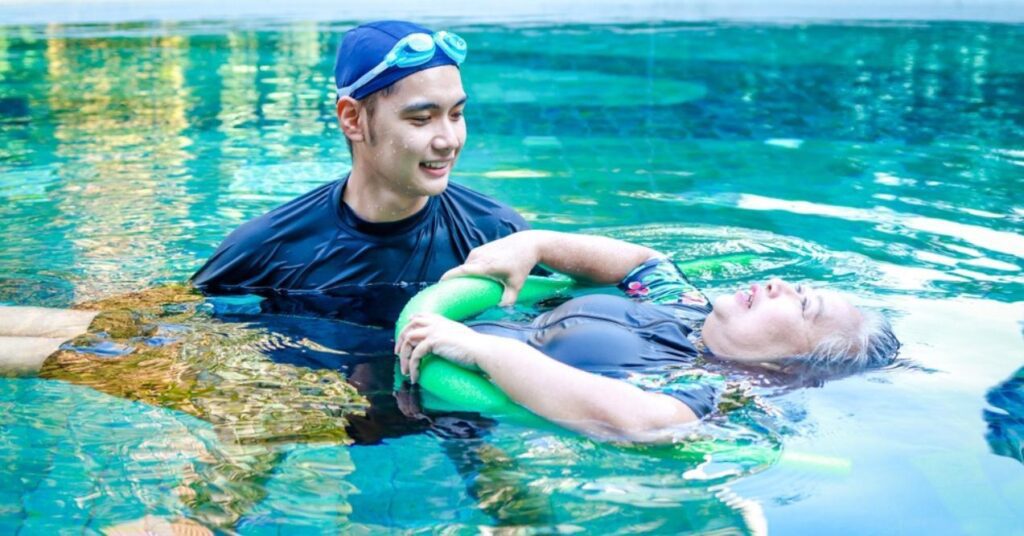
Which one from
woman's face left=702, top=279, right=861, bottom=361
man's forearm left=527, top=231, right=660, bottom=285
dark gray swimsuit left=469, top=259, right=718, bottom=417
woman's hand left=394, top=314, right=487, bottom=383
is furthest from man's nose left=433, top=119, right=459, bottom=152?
woman's face left=702, top=279, right=861, bottom=361

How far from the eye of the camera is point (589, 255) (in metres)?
4.57

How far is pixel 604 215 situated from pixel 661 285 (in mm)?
2268

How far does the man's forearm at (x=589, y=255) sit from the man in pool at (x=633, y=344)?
0.07 meters

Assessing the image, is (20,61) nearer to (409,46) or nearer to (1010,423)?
(409,46)

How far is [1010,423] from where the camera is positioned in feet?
12.3

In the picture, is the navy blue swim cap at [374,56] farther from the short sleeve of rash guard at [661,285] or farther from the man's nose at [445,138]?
the short sleeve of rash guard at [661,285]

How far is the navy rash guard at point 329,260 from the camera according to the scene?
4609mm

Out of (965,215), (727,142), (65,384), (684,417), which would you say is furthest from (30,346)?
(727,142)

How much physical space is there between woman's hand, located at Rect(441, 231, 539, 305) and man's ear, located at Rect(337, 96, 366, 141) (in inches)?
25.8

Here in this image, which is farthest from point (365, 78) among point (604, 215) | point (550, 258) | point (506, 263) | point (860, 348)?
point (604, 215)

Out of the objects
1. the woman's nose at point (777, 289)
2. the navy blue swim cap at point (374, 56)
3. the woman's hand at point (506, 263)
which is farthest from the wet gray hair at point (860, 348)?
the navy blue swim cap at point (374, 56)

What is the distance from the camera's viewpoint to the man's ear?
4.44m

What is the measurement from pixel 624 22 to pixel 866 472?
1343 centimetres

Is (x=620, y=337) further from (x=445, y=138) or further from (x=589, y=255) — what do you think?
(x=445, y=138)
